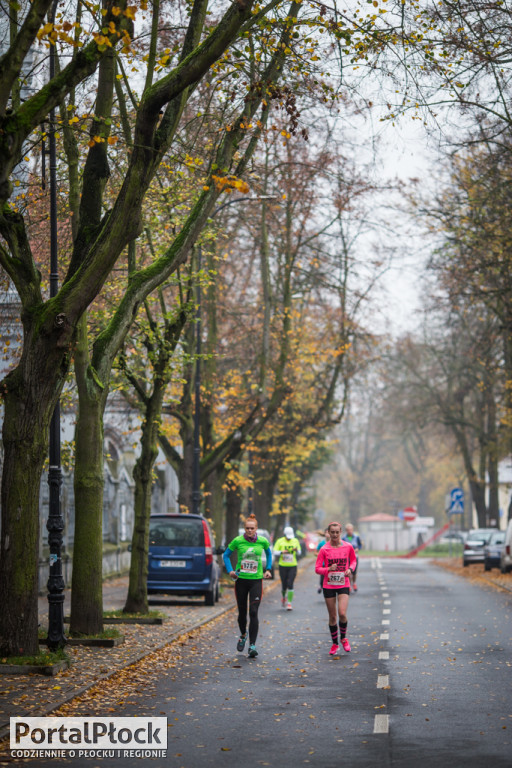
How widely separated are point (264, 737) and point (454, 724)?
1602 millimetres

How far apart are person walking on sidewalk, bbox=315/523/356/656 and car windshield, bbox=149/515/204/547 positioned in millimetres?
9010

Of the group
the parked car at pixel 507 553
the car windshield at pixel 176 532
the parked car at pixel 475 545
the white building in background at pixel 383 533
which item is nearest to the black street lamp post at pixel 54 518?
the car windshield at pixel 176 532

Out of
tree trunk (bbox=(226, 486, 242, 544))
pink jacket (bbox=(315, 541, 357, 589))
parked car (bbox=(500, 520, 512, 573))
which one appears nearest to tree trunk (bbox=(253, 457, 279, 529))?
tree trunk (bbox=(226, 486, 242, 544))

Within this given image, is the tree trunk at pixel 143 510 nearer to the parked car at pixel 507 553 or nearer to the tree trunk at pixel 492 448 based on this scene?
the parked car at pixel 507 553

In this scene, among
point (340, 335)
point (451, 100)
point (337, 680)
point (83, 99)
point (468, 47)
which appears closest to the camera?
point (337, 680)

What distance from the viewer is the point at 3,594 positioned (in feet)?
41.2

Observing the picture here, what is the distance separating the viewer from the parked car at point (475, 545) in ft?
152

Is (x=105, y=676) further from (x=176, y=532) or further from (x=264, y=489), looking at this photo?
(x=264, y=489)

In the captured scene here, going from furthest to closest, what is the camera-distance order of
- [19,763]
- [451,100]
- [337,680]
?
1. [451,100]
2. [337,680]
3. [19,763]

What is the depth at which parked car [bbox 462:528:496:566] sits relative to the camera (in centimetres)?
4641

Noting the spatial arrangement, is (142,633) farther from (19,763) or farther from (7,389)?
(19,763)

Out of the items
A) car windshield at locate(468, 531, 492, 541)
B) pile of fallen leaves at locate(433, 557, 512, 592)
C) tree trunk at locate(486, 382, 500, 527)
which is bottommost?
pile of fallen leaves at locate(433, 557, 512, 592)

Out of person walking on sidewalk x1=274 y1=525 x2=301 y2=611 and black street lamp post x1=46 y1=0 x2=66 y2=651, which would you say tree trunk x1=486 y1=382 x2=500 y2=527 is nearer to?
person walking on sidewalk x1=274 y1=525 x2=301 y2=611

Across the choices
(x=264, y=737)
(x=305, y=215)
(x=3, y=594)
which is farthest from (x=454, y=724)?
(x=305, y=215)
